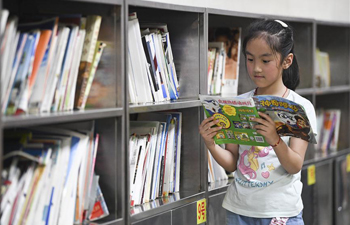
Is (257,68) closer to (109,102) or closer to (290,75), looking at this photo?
(290,75)

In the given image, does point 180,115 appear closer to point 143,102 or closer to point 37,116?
point 143,102

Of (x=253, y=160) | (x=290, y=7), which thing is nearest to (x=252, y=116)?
(x=253, y=160)

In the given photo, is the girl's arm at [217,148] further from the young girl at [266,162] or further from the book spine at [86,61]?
the book spine at [86,61]

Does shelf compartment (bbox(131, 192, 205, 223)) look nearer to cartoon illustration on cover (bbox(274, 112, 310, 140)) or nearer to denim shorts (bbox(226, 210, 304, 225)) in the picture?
denim shorts (bbox(226, 210, 304, 225))

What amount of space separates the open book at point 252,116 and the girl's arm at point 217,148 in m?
0.03

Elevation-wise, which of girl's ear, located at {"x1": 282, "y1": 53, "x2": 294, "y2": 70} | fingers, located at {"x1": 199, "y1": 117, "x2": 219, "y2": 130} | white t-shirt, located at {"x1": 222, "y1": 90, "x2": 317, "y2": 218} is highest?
girl's ear, located at {"x1": 282, "y1": 53, "x2": 294, "y2": 70}

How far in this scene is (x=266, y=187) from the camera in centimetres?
202

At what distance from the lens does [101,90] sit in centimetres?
182

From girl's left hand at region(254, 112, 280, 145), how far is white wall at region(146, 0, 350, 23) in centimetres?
90

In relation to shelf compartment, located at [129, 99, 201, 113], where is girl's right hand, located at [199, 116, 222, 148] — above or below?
below

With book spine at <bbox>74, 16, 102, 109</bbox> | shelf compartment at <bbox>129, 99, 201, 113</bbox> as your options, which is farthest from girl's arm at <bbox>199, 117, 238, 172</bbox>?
book spine at <bbox>74, 16, 102, 109</bbox>

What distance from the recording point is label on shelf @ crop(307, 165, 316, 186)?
2.96 metres

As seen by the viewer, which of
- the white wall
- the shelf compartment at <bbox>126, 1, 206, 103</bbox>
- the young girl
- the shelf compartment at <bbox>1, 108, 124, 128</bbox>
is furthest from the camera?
the white wall

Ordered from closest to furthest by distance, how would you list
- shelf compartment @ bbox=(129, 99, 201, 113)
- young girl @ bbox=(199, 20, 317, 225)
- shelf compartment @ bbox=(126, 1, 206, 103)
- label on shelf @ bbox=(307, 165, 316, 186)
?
1. shelf compartment @ bbox=(129, 99, 201, 113)
2. young girl @ bbox=(199, 20, 317, 225)
3. shelf compartment @ bbox=(126, 1, 206, 103)
4. label on shelf @ bbox=(307, 165, 316, 186)
